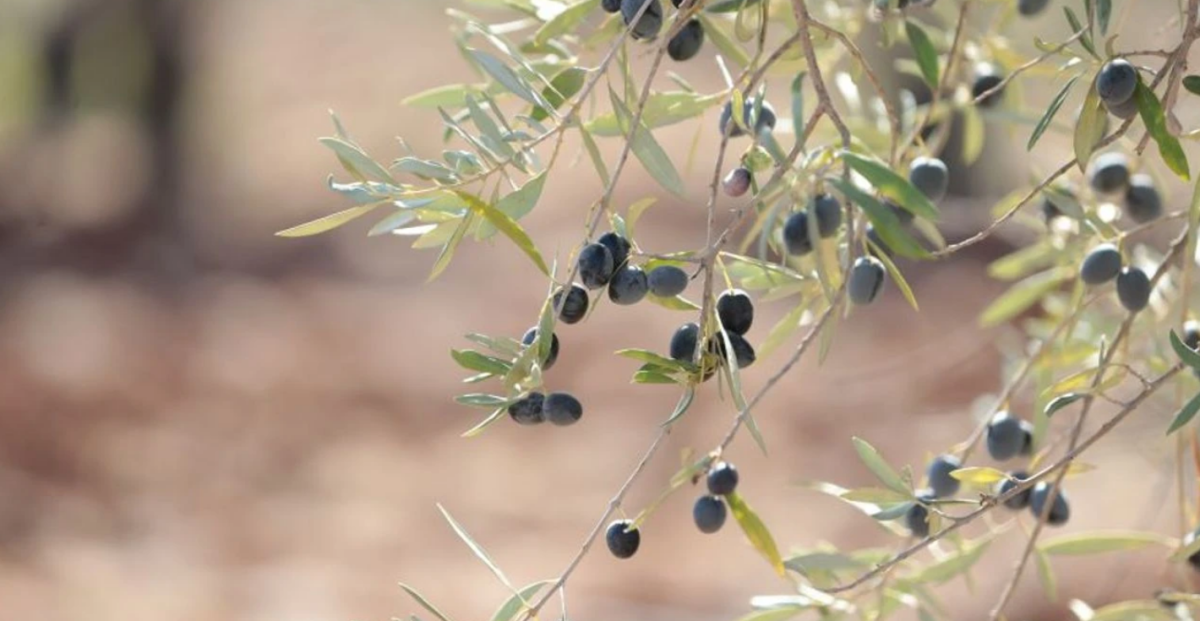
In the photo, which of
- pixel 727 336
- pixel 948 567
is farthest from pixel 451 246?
pixel 948 567

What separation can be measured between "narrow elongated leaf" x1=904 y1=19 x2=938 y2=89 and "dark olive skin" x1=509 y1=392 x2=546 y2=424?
1.28 feet

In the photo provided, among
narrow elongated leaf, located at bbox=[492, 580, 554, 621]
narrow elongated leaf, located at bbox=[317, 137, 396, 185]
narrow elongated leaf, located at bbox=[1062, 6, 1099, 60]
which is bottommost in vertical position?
narrow elongated leaf, located at bbox=[492, 580, 554, 621]

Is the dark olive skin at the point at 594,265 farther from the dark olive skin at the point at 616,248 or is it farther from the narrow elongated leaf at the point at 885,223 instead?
the narrow elongated leaf at the point at 885,223

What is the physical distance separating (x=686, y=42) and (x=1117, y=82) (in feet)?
0.74

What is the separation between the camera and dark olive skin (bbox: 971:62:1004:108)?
1.08m

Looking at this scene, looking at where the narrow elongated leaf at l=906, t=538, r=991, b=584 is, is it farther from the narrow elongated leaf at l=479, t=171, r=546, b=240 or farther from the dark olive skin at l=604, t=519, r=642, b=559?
the narrow elongated leaf at l=479, t=171, r=546, b=240

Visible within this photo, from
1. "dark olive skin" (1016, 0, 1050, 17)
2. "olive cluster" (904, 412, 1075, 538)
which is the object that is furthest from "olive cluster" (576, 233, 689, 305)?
"dark olive skin" (1016, 0, 1050, 17)

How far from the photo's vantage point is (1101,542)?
111cm

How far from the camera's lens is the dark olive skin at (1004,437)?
980mm

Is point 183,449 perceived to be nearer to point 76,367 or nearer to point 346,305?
point 76,367

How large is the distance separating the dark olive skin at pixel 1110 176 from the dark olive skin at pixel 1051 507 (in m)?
0.21

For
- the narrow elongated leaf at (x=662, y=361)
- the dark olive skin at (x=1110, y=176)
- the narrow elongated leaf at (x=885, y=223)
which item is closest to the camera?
the narrow elongated leaf at (x=885, y=223)

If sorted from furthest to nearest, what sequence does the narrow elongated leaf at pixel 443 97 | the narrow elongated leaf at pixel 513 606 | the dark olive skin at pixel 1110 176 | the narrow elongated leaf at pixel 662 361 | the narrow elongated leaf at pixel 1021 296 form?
the narrow elongated leaf at pixel 1021 296 < the dark olive skin at pixel 1110 176 < the narrow elongated leaf at pixel 443 97 < the narrow elongated leaf at pixel 513 606 < the narrow elongated leaf at pixel 662 361

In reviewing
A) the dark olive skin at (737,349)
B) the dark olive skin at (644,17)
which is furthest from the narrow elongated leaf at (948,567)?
the dark olive skin at (644,17)
